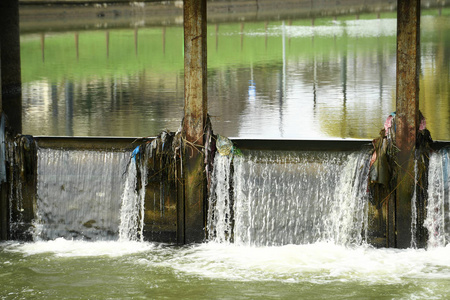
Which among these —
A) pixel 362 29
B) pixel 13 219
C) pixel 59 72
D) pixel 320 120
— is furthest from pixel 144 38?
pixel 13 219

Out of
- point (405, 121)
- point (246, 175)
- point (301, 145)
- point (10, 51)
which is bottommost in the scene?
point (246, 175)

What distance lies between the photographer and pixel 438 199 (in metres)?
10.2

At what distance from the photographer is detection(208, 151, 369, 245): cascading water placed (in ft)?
34.6

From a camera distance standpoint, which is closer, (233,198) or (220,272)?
(220,272)

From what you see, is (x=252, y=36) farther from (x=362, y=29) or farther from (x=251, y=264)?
(x=251, y=264)

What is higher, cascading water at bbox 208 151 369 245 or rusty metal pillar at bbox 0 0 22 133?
rusty metal pillar at bbox 0 0 22 133

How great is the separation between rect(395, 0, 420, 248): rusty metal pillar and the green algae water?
39 centimetres

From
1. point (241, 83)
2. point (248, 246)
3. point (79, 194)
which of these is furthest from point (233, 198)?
point (241, 83)

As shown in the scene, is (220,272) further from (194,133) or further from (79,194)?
(79,194)

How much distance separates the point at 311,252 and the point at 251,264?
0.83m

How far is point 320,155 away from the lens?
34.8ft

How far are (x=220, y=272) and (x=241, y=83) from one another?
12.8m

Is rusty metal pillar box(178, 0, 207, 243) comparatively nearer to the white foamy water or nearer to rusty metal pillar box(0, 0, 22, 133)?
the white foamy water

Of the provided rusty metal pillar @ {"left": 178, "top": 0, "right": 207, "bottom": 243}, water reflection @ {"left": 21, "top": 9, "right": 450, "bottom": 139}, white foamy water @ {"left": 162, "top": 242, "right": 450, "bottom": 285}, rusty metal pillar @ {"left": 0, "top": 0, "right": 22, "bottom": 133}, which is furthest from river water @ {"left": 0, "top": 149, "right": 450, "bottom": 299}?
rusty metal pillar @ {"left": 0, "top": 0, "right": 22, "bottom": 133}
